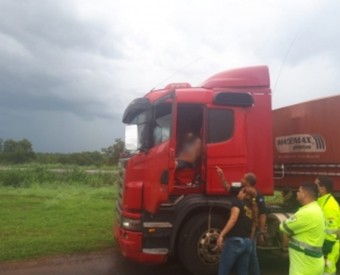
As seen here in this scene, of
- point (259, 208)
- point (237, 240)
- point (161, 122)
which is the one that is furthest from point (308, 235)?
point (161, 122)

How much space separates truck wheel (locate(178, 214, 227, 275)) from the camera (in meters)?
6.02

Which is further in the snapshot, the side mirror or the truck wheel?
the side mirror

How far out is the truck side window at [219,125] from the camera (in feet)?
20.2

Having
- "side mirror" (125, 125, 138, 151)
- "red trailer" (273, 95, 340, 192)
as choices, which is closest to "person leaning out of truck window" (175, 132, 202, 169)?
"side mirror" (125, 125, 138, 151)

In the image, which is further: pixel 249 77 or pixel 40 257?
pixel 40 257

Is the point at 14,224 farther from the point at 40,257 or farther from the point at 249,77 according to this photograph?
the point at 249,77

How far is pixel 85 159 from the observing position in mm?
56562

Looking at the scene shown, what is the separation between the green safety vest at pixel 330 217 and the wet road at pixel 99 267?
1.75 metres

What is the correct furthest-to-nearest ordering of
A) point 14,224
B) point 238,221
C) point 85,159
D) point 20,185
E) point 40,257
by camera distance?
point 85,159, point 20,185, point 14,224, point 40,257, point 238,221

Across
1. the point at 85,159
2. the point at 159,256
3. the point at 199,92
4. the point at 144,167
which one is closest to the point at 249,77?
the point at 199,92

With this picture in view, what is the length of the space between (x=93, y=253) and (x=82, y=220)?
126 inches

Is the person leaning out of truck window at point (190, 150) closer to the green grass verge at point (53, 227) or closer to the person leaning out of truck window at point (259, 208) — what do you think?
the person leaning out of truck window at point (259, 208)

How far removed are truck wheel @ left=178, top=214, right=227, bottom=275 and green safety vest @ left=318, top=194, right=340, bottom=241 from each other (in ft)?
5.15

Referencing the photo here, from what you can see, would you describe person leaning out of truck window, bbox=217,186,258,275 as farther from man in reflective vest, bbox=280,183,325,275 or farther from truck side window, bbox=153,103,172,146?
truck side window, bbox=153,103,172,146
